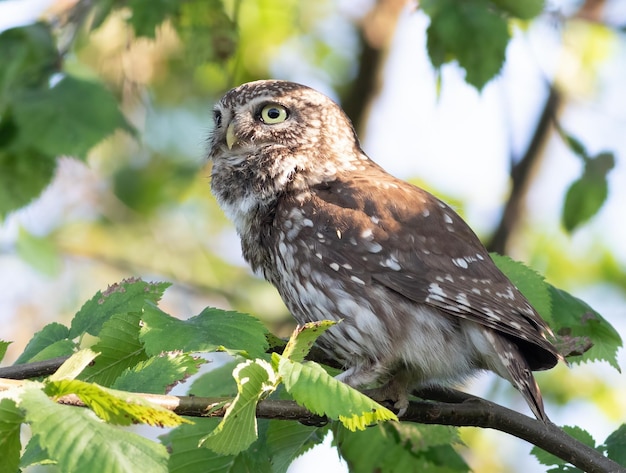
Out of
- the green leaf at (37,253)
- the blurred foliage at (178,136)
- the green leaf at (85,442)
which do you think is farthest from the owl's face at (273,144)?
the green leaf at (37,253)

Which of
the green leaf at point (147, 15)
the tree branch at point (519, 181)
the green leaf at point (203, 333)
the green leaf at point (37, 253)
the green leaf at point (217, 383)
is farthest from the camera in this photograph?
the green leaf at point (37, 253)

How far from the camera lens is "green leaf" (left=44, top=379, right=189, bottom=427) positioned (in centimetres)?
168

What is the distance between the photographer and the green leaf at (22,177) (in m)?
3.90

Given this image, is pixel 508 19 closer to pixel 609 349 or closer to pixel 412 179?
pixel 609 349

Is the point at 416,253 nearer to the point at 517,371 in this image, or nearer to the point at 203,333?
the point at 517,371

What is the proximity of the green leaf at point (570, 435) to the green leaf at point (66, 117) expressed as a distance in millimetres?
2006

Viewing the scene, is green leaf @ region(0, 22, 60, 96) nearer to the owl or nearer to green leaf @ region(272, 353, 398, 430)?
the owl

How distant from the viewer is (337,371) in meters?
3.02

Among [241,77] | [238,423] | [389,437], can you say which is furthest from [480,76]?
[241,77]

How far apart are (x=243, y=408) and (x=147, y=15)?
104 inches

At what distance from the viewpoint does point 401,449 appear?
135 inches

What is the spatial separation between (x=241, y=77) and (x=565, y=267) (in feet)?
9.33

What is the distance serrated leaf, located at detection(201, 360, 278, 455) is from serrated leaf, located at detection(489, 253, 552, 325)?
1.36 meters

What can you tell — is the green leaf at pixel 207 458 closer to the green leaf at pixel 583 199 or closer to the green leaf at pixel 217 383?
the green leaf at pixel 217 383
